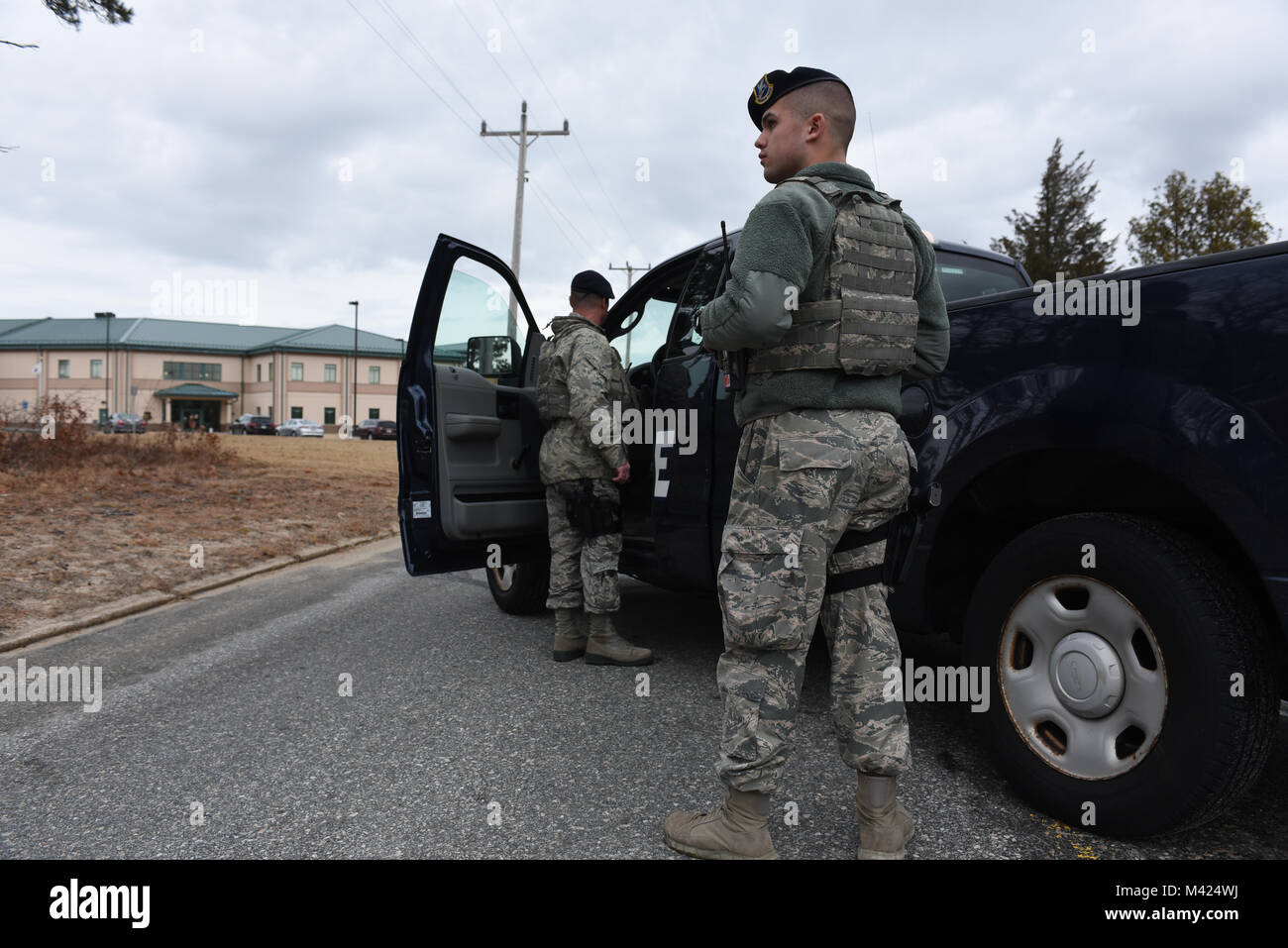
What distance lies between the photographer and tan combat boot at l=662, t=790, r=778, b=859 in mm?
1994

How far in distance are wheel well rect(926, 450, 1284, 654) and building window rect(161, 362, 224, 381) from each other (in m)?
72.7

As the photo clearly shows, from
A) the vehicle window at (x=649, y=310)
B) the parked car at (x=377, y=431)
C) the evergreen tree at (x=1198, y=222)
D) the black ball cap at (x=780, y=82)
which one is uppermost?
the evergreen tree at (x=1198, y=222)

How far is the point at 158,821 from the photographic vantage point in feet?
7.45

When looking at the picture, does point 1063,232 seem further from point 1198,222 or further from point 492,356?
point 492,356

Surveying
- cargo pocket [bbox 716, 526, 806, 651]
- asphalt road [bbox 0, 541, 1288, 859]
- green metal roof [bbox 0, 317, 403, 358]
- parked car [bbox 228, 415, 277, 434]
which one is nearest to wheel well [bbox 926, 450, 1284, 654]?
asphalt road [bbox 0, 541, 1288, 859]

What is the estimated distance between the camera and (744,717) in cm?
195

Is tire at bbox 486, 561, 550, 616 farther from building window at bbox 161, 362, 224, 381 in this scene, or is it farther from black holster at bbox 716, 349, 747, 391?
building window at bbox 161, 362, 224, 381

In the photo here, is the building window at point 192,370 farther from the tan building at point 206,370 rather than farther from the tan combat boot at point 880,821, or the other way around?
the tan combat boot at point 880,821

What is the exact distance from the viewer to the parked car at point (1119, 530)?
1.75 m

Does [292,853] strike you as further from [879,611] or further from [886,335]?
[886,335]

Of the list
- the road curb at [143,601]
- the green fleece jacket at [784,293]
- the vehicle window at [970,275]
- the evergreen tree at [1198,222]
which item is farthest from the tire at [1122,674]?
the evergreen tree at [1198,222]

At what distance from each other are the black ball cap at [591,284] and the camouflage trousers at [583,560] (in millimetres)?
976
